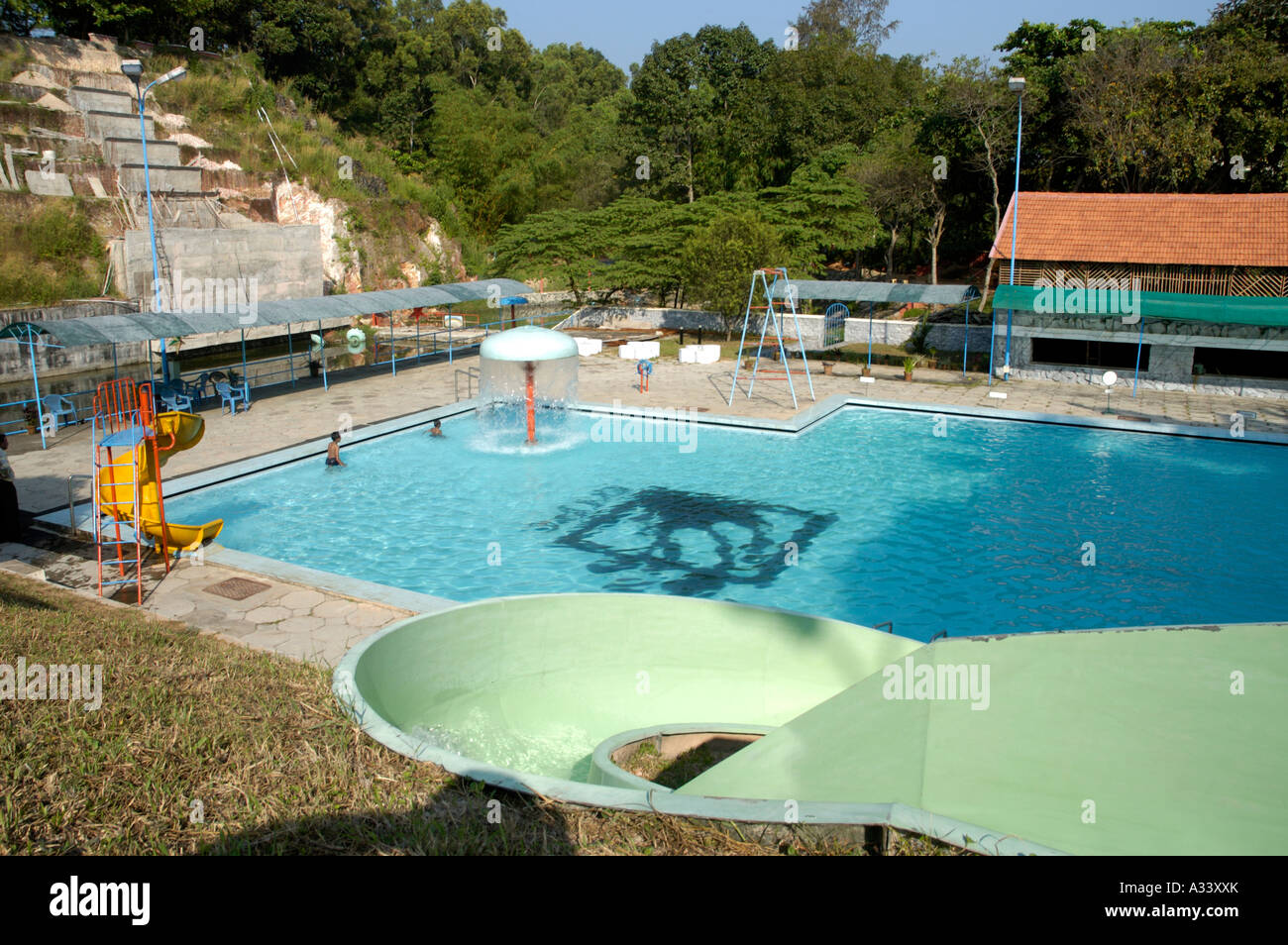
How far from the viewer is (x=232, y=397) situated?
2225cm

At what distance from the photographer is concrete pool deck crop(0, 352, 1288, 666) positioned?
35.8 ft

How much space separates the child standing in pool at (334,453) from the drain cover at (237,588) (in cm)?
654

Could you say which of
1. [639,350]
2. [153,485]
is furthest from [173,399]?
[639,350]

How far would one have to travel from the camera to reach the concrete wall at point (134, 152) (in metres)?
37.8

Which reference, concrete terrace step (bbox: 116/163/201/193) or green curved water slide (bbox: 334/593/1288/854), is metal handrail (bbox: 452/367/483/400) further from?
concrete terrace step (bbox: 116/163/201/193)

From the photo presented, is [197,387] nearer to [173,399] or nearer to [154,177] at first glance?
[173,399]

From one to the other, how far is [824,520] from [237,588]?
9.31m

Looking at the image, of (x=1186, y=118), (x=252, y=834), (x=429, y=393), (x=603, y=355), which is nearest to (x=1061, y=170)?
(x=1186, y=118)

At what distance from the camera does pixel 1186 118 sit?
3247 centimetres

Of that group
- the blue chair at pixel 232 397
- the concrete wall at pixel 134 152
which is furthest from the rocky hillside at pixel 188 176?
the blue chair at pixel 232 397
